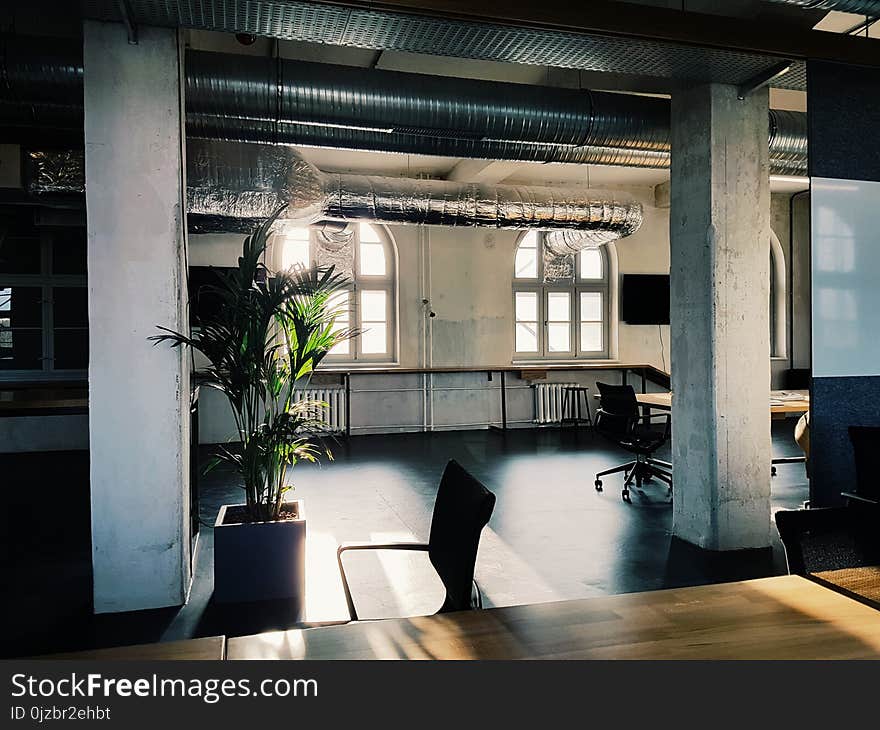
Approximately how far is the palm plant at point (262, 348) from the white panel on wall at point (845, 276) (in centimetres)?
237

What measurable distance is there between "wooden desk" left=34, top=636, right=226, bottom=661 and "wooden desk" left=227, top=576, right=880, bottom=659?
0.03 meters

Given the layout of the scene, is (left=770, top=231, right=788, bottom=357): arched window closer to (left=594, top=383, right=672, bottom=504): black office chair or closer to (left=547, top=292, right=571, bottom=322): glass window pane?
(left=547, top=292, right=571, bottom=322): glass window pane

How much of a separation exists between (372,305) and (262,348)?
5.50m

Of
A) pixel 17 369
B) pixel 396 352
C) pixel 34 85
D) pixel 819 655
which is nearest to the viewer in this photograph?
pixel 819 655

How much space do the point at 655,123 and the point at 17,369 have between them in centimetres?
689

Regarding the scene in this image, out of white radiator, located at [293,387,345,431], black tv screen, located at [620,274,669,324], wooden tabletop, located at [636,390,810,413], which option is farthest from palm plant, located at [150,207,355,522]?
black tv screen, located at [620,274,669,324]

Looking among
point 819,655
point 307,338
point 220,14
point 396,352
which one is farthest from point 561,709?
point 396,352

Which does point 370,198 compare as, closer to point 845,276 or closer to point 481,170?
point 481,170

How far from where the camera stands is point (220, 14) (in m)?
2.90

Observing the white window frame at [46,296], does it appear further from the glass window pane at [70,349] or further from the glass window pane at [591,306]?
the glass window pane at [591,306]

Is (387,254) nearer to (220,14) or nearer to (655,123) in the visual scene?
(655,123)

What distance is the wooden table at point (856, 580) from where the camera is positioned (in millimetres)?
1506

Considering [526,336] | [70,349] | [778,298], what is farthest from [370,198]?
[778,298]

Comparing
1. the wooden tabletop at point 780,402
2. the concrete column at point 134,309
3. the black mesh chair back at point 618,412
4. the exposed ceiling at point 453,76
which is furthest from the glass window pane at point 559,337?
the concrete column at point 134,309
